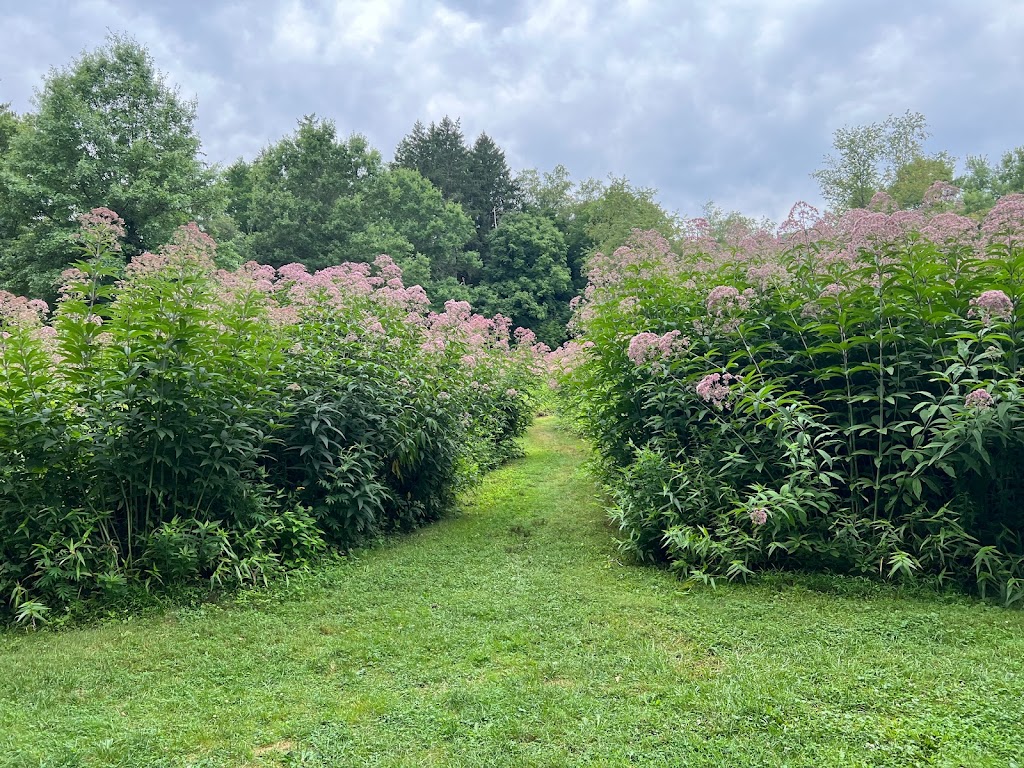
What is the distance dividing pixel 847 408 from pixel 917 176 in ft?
93.2

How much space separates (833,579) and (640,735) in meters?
2.12

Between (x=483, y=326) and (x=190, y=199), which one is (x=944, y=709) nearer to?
(x=483, y=326)

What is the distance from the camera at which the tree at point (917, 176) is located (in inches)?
974

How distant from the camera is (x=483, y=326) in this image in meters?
8.69

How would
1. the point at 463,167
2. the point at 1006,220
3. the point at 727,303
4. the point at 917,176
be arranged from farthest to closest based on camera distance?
the point at 463,167 → the point at 917,176 → the point at 727,303 → the point at 1006,220

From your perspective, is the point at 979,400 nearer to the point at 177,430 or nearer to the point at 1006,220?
the point at 1006,220

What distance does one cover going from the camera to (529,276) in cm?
3497

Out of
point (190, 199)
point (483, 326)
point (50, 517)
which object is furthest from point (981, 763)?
point (190, 199)

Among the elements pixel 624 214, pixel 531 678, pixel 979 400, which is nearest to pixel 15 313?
pixel 531 678

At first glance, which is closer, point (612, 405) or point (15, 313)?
point (15, 313)

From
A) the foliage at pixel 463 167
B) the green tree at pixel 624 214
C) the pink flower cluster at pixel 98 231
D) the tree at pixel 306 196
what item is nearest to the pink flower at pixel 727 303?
the pink flower cluster at pixel 98 231

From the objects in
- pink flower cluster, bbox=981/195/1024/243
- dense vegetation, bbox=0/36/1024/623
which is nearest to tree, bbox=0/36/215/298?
dense vegetation, bbox=0/36/1024/623

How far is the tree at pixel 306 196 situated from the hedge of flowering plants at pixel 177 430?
22.8 meters

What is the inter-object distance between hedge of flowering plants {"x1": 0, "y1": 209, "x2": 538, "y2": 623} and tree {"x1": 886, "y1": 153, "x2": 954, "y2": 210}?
2777 cm
